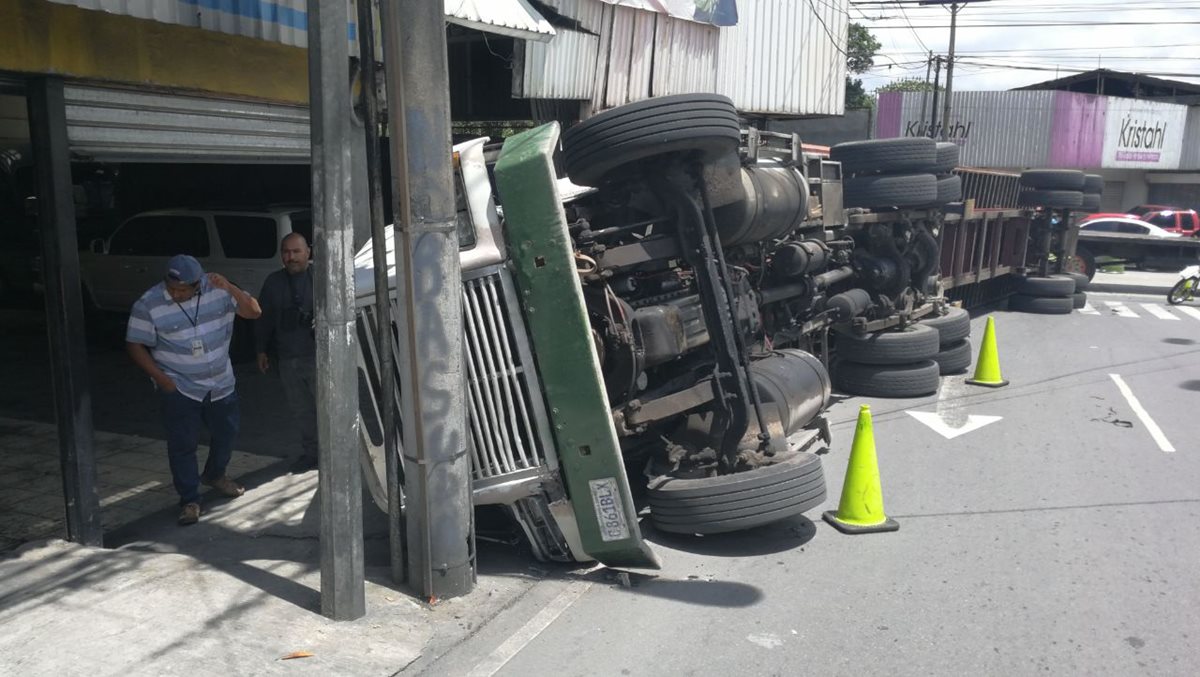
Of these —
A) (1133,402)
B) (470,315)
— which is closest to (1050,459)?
(1133,402)

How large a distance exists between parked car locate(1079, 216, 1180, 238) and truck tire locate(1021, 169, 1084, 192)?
10.1 m

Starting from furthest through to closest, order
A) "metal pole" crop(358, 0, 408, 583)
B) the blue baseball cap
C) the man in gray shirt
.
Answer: the man in gray shirt, the blue baseball cap, "metal pole" crop(358, 0, 408, 583)

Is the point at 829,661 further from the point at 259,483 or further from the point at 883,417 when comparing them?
the point at 883,417

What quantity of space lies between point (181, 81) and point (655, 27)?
7131mm

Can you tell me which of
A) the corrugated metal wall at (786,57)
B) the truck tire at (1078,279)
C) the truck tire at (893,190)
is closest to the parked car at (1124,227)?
the truck tire at (1078,279)

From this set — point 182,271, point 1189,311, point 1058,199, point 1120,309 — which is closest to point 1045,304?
point 1058,199

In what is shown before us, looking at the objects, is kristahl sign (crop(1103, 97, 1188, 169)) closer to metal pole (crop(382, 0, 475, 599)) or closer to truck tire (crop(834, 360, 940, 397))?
truck tire (crop(834, 360, 940, 397))

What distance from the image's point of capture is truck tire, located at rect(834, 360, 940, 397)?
1054 centimetres

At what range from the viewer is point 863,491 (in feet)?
21.1

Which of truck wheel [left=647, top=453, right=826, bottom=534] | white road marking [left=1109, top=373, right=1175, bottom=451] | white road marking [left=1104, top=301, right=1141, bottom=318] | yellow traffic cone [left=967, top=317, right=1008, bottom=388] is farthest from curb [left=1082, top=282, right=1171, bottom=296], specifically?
truck wheel [left=647, top=453, right=826, bottom=534]

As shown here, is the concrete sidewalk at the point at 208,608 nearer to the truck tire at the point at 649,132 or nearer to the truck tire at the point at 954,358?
the truck tire at the point at 649,132

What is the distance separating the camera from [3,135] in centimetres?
878

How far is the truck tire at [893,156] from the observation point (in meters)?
10.9

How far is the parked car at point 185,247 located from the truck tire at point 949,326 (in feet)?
24.6
